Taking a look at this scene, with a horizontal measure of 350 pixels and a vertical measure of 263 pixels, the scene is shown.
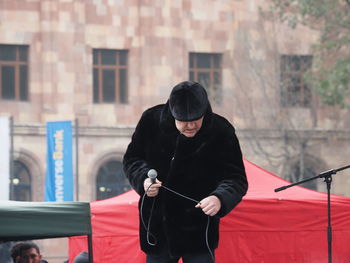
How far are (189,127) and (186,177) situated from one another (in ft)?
1.14

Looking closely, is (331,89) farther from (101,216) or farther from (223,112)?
(101,216)

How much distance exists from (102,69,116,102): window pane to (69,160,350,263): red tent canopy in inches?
981

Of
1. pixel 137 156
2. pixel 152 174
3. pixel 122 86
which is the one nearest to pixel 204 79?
pixel 122 86

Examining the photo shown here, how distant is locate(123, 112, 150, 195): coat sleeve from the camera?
8.00 m

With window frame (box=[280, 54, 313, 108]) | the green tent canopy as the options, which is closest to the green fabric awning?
the green tent canopy

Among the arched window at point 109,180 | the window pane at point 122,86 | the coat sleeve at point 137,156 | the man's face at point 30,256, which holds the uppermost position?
the window pane at point 122,86

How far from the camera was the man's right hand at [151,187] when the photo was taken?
25.3ft

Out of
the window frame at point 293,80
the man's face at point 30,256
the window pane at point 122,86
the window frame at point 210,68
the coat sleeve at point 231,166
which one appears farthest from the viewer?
the window frame at point 210,68

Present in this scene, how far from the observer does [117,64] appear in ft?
121

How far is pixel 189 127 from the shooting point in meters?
7.82

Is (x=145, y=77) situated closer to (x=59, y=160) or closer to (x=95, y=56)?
(x=95, y=56)

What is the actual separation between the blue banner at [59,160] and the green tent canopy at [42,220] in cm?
2199

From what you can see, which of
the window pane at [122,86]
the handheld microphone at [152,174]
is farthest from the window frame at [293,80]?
the handheld microphone at [152,174]

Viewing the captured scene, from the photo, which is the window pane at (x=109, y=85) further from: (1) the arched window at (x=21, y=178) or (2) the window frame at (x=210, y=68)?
(1) the arched window at (x=21, y=178)
